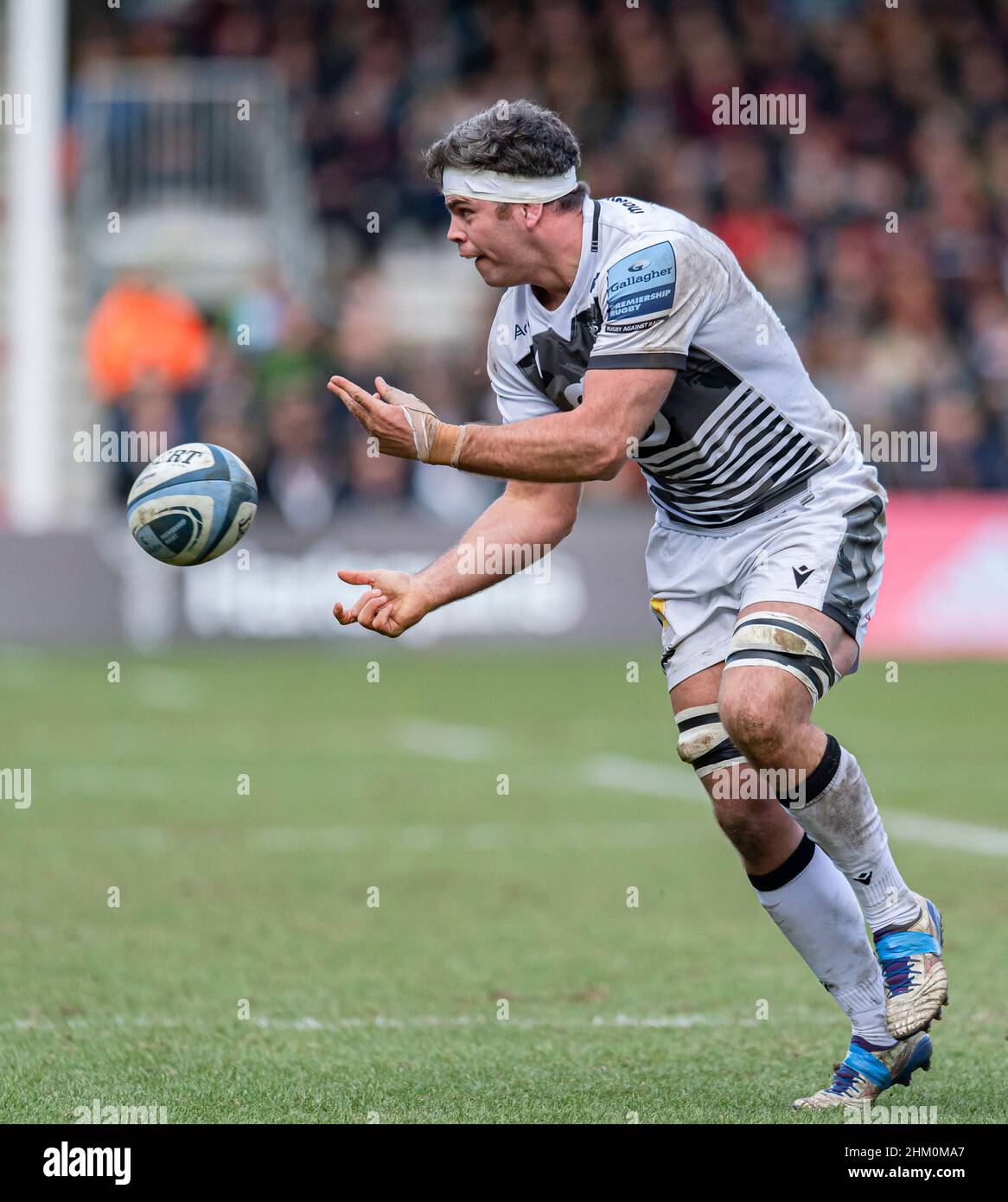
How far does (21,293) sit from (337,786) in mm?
8863

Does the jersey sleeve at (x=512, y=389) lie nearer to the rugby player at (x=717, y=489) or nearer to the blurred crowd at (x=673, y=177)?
the rugby player at (x=717, y=489)

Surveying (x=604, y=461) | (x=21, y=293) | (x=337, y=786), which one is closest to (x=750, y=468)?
(x=604, y=461)

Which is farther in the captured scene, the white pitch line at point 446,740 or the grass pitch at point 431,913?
the white pitch line at point 446,740

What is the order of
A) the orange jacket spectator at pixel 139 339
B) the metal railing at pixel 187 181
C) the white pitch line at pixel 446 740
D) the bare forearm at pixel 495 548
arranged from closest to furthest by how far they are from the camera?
the bare forearm at pixel 495 548 < the white pitch line at pixel 446 740 < the orange jacket spectator at pixel 139 339 < the metal railing at pixel 187 181

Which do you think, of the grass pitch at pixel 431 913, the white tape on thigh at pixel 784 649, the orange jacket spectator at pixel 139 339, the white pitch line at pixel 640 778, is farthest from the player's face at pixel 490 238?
the orange jacket spectator at pixel 139 339

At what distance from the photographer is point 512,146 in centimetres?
522

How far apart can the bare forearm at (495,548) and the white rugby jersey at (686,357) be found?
0.29m

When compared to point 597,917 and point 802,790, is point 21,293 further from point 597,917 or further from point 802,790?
point 802,790

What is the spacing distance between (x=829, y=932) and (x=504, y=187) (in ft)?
6.71

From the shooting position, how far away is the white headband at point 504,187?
5227 millimetres

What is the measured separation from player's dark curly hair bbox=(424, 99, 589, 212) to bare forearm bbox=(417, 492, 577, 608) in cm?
89

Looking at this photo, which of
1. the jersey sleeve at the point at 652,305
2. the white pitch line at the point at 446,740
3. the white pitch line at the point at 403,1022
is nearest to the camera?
the jersey sleeve at the point at 652,305

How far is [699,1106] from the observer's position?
5051 mm

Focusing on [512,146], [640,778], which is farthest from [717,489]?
[640,778]
